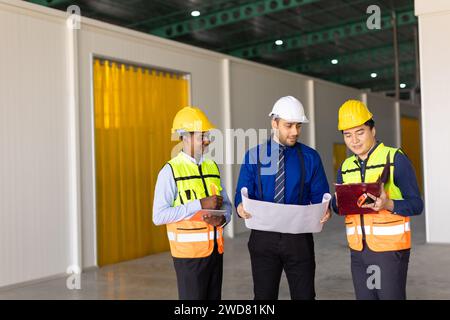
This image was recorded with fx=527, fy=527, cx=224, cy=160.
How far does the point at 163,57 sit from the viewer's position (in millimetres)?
8922

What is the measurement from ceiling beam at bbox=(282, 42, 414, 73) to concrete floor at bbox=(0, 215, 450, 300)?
522 inches

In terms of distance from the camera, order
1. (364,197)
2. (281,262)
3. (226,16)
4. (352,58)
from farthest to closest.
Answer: (352,58) → (226,16) → (281,262) → (364,197)

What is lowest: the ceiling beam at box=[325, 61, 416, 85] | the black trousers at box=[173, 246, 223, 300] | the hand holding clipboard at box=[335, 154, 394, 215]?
the black trousers at box=[173, 246, 223, 300]

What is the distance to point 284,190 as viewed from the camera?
3.34 metres

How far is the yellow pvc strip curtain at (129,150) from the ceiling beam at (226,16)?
5.82m

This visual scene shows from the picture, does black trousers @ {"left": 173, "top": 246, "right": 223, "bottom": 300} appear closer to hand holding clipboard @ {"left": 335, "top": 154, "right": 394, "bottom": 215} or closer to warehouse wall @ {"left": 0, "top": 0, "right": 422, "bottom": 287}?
hand holding clipboard @ {"left": 335, "top": 154, "right": 394, "bottom": 215}

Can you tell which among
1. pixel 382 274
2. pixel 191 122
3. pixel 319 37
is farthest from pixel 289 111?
pixel 319 37

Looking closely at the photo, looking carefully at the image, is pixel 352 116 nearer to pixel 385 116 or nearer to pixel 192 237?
pixel 192 237

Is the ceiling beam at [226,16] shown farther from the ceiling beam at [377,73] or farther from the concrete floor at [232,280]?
the ceiling beam at [377,73]

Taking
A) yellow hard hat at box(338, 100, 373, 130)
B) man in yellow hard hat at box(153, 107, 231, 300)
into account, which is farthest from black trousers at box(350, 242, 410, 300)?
man in yellow hard hat at box(153, 107, 231, 300)

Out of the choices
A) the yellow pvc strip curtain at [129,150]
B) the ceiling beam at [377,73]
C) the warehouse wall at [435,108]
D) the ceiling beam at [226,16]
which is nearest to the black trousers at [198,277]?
the yellow pvc strip curtain at [129,150]

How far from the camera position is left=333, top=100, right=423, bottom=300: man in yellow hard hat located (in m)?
3.11

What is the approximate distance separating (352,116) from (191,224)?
47.1 inches

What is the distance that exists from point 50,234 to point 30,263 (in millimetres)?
455
